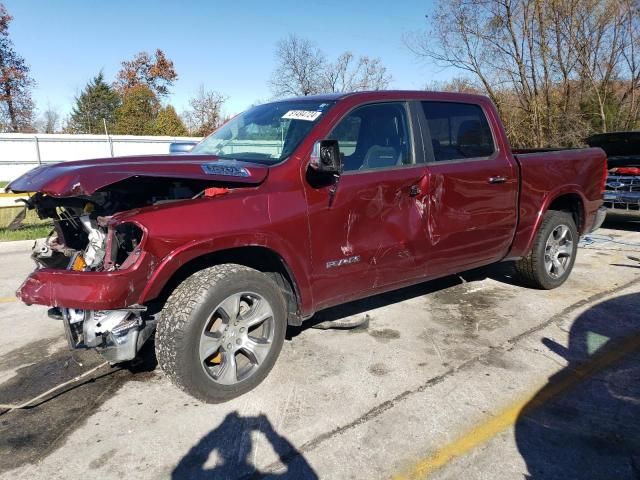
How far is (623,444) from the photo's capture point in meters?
2.71

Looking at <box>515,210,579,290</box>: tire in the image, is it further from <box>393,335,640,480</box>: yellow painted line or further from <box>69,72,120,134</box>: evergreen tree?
<box>69,72,120,134</box>: evergreen tree

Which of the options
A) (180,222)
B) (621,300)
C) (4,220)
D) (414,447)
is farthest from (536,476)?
(4,220)

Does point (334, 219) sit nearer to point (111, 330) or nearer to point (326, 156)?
point (326, 156)

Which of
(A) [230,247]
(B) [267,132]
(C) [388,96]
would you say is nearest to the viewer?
(A) [230,247]

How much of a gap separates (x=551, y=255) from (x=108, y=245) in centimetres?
434

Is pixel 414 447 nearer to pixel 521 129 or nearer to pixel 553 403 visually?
pixel 553 403

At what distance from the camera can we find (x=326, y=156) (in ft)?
10.4

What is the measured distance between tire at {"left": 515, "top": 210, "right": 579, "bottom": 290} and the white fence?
1845 centimetres

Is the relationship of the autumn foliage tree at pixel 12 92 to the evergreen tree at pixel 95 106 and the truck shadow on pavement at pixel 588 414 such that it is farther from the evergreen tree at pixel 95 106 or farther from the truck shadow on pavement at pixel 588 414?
the truck shadow on pavement at pixel 588 414

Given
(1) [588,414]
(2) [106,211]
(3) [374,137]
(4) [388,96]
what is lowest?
(1) [588,414]

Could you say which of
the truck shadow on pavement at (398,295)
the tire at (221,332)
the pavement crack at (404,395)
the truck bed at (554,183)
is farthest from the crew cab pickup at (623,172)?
the tire at (221,332)

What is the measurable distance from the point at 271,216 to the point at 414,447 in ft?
5.14

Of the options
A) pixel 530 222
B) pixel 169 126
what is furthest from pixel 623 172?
pixel 169 126

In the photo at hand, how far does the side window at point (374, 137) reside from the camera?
3656 mm
